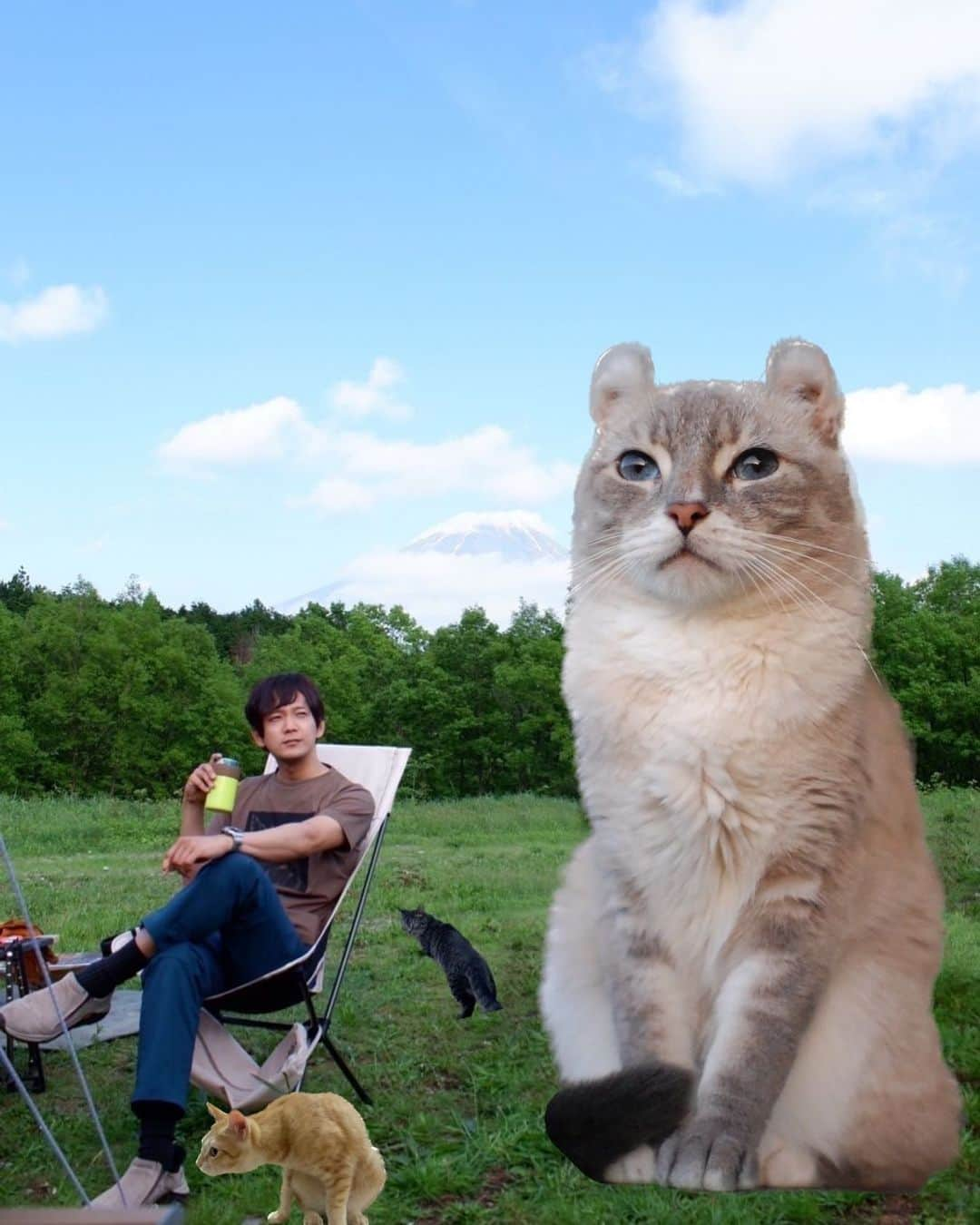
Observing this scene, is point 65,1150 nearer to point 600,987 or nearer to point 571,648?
point 600,987

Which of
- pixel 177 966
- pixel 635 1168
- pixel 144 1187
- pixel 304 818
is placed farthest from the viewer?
pixel 304 818

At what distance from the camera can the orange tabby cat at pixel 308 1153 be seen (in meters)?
2.17

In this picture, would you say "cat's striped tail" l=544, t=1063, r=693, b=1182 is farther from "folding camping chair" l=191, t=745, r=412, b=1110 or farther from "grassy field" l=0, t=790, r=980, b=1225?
"folding camping chair" l=191, t=745, r=412, b=1110

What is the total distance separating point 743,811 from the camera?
1924mm

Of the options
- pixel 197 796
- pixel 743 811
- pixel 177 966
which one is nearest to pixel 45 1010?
Answer: pixel 177 966

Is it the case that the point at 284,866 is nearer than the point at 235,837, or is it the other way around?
the point at 235,837

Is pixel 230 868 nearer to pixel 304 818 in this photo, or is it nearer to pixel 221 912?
pixel 221 912

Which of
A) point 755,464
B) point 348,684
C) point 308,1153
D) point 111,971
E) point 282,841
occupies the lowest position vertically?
point 308,1153

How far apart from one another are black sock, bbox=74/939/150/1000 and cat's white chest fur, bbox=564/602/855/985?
1.02 m

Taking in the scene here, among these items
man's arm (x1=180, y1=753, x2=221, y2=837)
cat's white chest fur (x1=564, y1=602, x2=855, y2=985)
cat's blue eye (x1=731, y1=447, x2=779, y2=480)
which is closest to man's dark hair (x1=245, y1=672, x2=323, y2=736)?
man's arm (x1=180, y1=753, x2=221, y2=837)

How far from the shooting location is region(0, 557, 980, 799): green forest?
2.60 m

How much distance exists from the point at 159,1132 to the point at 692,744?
1.21 meters

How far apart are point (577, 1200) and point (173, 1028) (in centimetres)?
81

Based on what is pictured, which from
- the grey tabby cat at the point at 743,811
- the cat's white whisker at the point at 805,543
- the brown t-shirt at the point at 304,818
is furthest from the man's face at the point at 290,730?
the cat's white whisker at the point at 805,543
